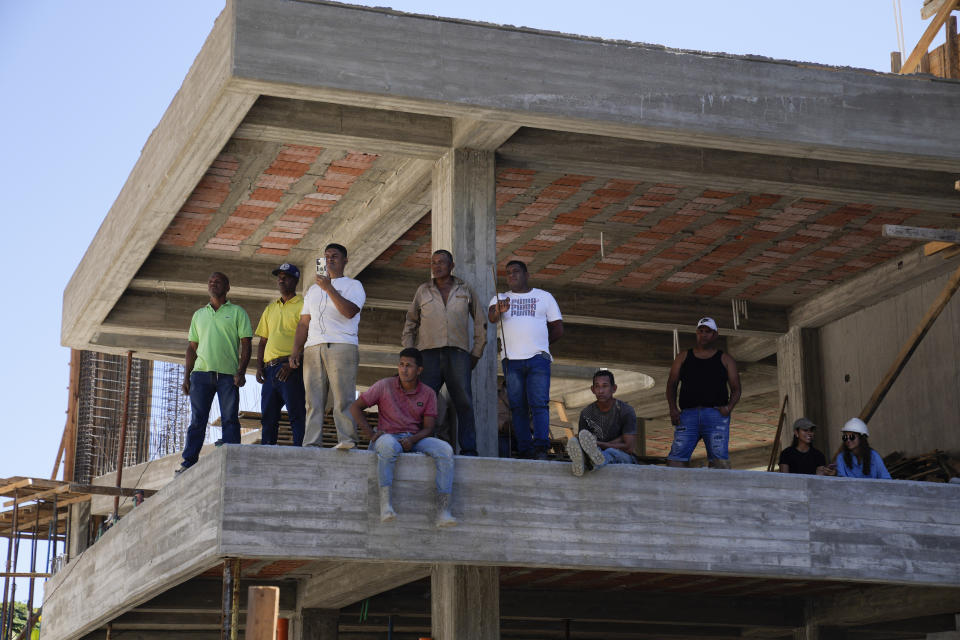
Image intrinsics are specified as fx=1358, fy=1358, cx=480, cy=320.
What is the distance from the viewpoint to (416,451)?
33.4 ft

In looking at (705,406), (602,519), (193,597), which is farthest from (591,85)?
(193,597)

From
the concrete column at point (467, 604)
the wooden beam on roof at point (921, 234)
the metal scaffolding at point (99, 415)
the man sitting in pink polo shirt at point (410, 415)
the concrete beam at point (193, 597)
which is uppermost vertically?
the metal scaffolding at point (99, 415)

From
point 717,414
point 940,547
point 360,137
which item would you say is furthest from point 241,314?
point 940,547

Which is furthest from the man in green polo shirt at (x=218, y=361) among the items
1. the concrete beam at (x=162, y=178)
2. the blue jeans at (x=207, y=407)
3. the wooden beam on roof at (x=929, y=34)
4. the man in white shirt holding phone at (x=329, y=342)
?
the wooden beam on roof at (x=929, y=34)

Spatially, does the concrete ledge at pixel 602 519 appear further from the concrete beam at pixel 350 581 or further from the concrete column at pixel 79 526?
the concrete column at pixel 79 526

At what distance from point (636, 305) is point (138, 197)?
728 centimetres

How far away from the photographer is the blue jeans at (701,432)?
11820mm

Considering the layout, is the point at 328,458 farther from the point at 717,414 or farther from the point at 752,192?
the point at 752,192

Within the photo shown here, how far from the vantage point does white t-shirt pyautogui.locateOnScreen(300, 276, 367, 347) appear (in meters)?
10.6

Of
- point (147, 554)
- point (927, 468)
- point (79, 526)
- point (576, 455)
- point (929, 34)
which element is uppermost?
point (929, 34)

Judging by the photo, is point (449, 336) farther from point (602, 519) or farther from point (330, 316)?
point (602, 519)

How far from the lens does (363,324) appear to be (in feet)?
61.8

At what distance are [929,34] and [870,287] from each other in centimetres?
317

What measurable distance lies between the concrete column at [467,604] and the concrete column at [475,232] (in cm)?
101
